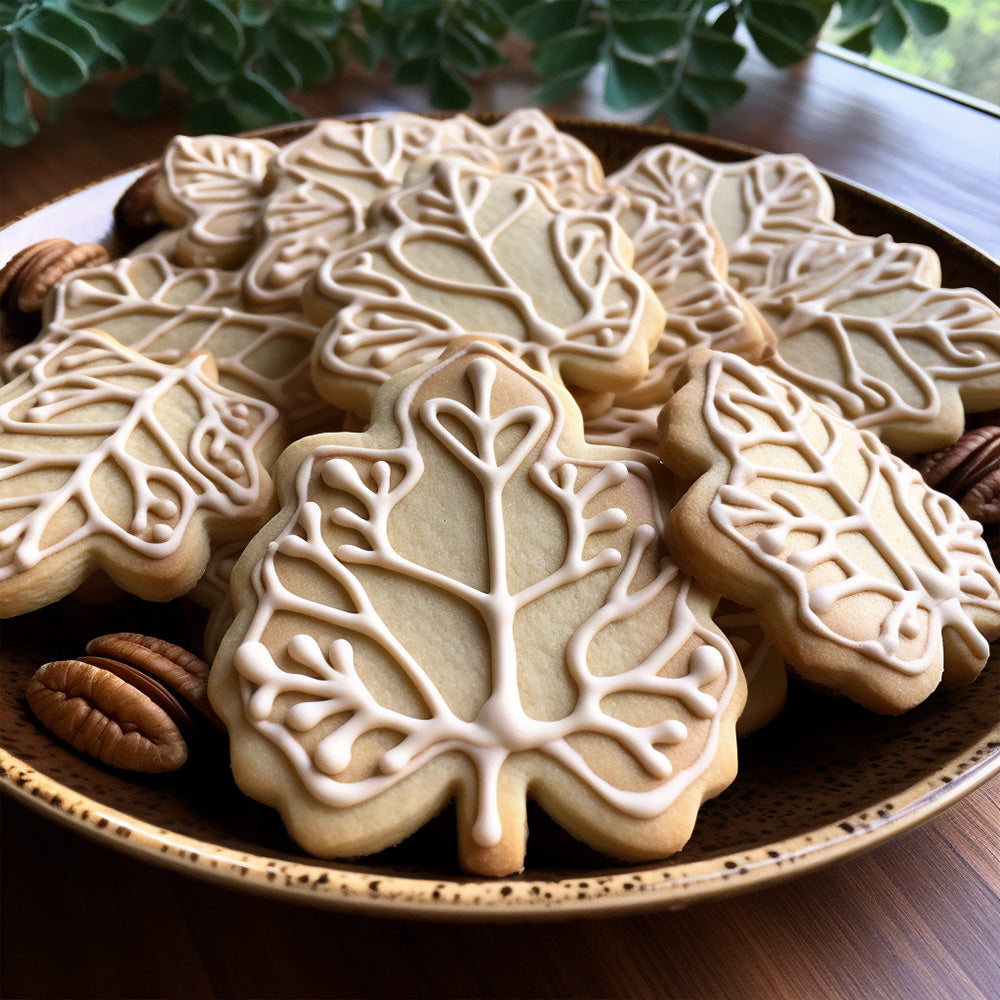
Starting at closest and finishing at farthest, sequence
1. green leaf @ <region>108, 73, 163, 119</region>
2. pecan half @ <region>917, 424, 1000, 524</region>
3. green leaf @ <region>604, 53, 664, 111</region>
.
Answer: pecan half @ <region>917, 424, 1000, 524</region> < green leaf @ <region>604, 53, 664, 111</region> < green leaf @ <region>108, 73, 163, 119</region>

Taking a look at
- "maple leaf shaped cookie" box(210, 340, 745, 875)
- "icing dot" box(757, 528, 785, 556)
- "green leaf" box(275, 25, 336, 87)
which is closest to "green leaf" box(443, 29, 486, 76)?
"green leaf" box(275, 25, 336, 87)

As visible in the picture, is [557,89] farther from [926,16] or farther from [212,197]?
[212,197]

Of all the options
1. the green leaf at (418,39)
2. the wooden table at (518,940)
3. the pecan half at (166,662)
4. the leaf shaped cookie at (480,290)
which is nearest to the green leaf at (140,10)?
the green leaf at (418,39)

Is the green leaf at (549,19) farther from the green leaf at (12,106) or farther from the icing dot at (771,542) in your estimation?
the icing dot at (771,542)

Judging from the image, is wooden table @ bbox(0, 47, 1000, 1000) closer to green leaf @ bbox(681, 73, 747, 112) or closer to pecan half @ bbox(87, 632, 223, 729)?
pecan half @ bbox(87, 632, 223, 729)

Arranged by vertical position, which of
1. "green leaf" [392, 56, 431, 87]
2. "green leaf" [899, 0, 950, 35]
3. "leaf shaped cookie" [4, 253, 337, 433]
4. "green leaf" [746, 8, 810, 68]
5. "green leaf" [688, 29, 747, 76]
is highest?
"green leaf" [899, 0, 950, 35]

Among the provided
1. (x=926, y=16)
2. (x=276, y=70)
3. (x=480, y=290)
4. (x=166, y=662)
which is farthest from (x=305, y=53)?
(x=166, y=662)
